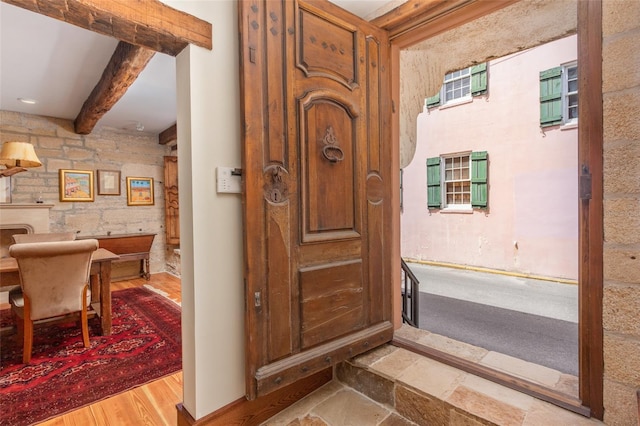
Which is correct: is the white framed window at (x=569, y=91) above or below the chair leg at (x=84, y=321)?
above

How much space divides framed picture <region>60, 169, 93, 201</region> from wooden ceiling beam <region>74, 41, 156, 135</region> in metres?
1.11

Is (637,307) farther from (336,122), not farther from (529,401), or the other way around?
(336,122)

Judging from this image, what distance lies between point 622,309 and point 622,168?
0.53 m

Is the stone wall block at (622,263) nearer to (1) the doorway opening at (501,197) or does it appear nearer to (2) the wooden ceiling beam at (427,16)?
(2) the wooden ceiling beam at (427,16)

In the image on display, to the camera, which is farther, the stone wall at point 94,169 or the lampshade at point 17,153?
the stone wall at point 94,169

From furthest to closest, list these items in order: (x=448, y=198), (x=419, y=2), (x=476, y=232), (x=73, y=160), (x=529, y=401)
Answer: (x=448, y=198), (x=476, y=232), (x=73, y=160), (x=419, y=2), (x=529, y=401)

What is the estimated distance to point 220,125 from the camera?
1337mm

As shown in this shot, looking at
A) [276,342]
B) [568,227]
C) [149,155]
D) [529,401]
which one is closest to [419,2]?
[276,342]

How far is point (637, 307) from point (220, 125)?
1786 mm

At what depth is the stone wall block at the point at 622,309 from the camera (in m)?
1.09

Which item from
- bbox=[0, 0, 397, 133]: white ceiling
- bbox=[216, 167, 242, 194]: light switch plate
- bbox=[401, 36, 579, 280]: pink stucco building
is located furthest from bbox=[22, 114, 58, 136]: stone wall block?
bbox=[401, 36, 579, 280]: pink stucco building

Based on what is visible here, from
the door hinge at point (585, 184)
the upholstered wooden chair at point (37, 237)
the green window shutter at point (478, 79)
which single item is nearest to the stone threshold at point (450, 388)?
the door hinge at point (585, 184)

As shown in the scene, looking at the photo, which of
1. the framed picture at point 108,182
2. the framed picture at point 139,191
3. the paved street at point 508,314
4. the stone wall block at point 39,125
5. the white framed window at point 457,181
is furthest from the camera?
the white framed window at point 457,181

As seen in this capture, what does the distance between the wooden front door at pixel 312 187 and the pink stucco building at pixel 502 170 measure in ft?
17.4
